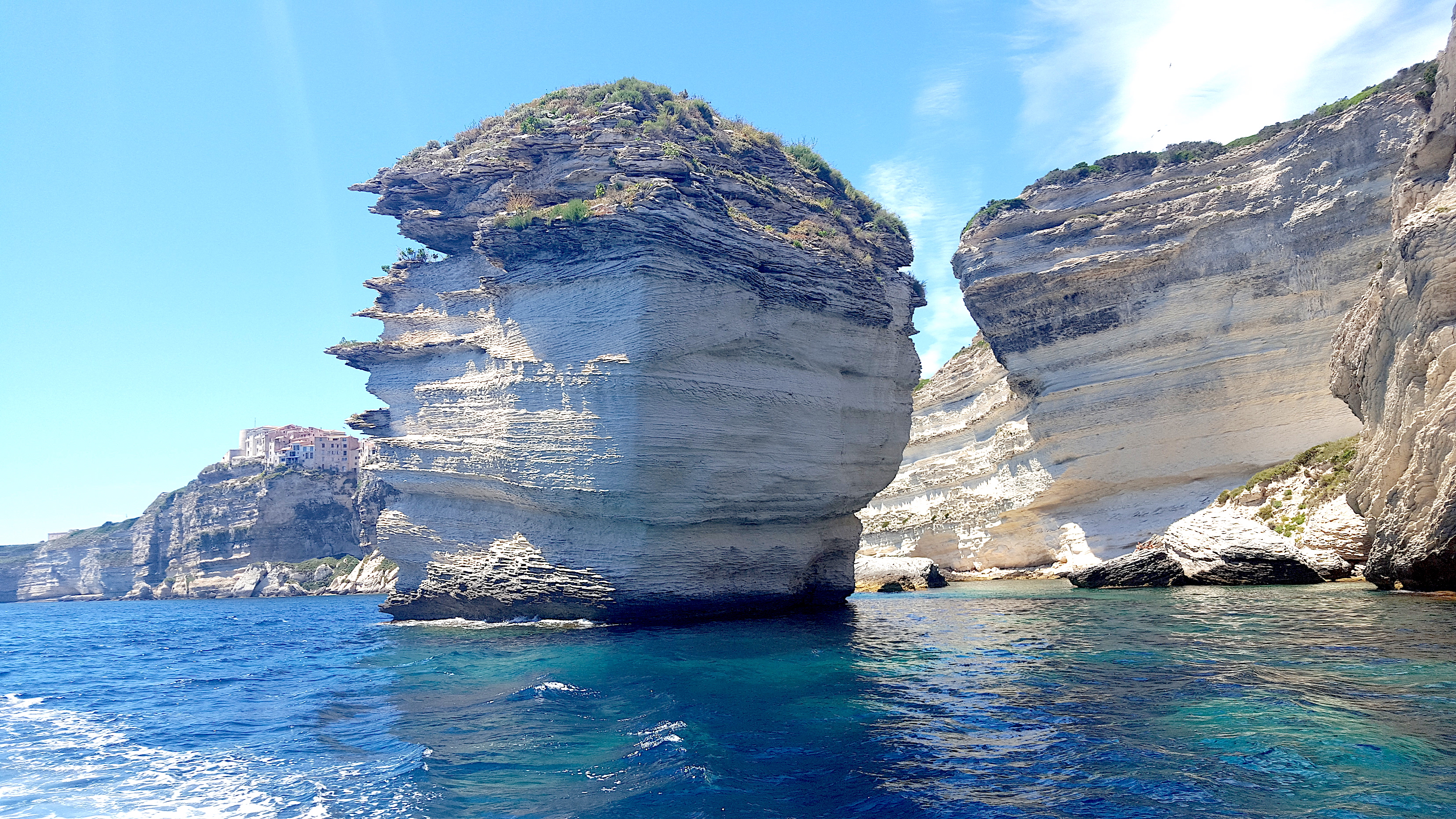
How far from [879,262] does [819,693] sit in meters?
15.5

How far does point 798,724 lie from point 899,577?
2485 cm

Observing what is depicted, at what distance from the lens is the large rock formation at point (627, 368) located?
17.4 m

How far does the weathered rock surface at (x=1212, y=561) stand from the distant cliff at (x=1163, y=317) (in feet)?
20.4

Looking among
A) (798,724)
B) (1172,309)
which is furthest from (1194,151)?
(798,724)

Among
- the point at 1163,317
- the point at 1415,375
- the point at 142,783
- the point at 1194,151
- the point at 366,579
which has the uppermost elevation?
the point at 1194,151

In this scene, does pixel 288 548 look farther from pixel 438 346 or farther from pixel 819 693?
pixel 819 693

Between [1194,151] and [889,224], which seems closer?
[889,224]

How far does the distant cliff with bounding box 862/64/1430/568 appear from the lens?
2753 cm

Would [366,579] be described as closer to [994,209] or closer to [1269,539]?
[994,209]

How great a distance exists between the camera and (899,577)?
3228 centimetres

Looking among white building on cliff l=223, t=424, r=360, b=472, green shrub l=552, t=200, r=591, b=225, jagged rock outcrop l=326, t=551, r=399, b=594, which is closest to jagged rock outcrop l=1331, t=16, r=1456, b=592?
green shrub l=552, t=200, r=591, b=225

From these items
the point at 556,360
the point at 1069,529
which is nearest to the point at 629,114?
the point at 556,360

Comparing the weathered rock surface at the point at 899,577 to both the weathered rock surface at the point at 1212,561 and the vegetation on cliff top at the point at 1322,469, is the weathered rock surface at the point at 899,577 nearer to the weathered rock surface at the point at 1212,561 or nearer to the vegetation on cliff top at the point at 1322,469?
the weathered rock surface at the point at 1212,561

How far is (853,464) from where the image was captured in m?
22.0
